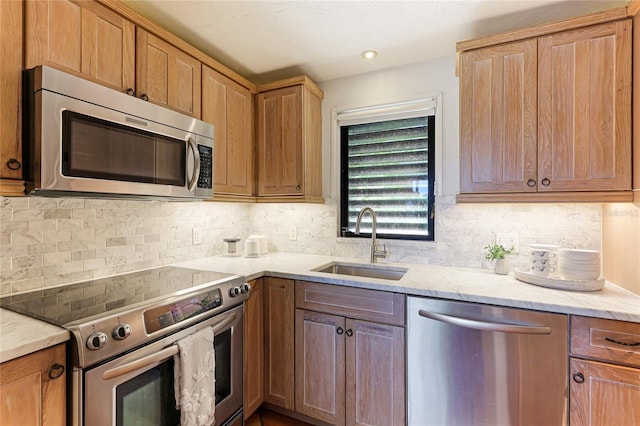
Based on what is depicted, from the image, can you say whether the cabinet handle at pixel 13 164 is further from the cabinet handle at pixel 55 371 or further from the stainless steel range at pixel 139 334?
the cabinet handle at pixel 55 371

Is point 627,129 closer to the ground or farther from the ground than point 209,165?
farther from the ground

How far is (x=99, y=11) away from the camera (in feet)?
4.39

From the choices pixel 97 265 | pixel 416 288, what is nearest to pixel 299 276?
pixel 416 288

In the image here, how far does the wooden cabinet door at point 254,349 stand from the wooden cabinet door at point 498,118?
1396mm

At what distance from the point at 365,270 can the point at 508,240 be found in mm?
935

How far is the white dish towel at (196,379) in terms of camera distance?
1.26 meters

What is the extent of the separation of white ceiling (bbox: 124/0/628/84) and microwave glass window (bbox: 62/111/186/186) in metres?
0.73

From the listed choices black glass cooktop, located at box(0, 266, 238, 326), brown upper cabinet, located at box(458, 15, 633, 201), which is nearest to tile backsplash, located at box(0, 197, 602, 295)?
black glass cooktop, located at box(0, 266, 238, 326)

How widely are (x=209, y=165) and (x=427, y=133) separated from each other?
153cm

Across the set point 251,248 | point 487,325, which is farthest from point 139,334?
point 487,325

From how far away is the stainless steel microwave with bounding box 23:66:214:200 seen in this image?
1.10 meters

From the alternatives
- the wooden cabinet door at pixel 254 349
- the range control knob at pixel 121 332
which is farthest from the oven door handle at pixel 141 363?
the wooden cabinet door at pixel 254 349

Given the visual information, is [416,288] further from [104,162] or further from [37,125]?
[37,125]

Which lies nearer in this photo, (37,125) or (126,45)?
(37,125)
